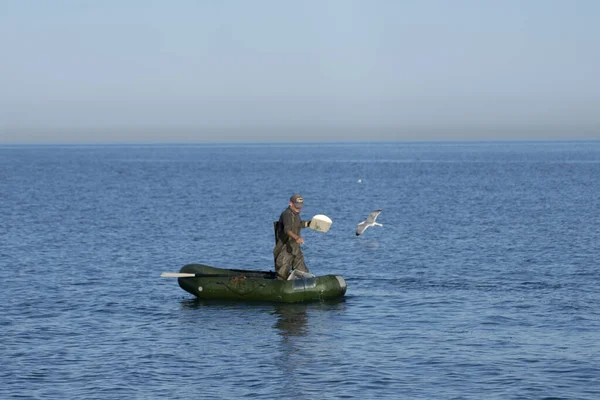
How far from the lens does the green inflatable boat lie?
2606cm

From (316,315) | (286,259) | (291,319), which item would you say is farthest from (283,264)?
(291,319)

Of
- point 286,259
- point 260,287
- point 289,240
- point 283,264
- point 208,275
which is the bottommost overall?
point 260,287

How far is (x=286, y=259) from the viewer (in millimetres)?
26297

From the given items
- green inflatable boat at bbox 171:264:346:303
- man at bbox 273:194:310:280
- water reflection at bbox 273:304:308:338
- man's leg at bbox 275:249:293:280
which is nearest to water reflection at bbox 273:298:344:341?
water reflection at bbox 273:304:308:338

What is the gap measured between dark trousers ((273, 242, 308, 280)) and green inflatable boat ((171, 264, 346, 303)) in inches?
13.2

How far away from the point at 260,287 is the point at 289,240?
156 centimetres

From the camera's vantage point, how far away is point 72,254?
38.6 meters

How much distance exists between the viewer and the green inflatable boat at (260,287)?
85.5 feet

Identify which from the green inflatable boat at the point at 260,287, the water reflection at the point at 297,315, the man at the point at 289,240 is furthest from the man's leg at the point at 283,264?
the water reflection at the point at 297,315

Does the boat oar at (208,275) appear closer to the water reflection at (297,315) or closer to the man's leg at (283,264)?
the man's leg at (283,264)

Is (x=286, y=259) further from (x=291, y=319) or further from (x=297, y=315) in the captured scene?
(x=291, y=319)

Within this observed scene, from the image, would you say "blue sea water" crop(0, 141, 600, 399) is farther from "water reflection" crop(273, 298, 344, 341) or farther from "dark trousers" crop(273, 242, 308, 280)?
"dark trousers" crop(273, 242, 308, 280)

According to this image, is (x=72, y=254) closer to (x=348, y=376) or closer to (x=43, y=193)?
(x=348, y=376)

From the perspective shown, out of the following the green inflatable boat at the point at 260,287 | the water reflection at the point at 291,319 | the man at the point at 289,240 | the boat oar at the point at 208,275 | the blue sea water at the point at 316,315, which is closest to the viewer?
the blue sea water at the point at 316,315
